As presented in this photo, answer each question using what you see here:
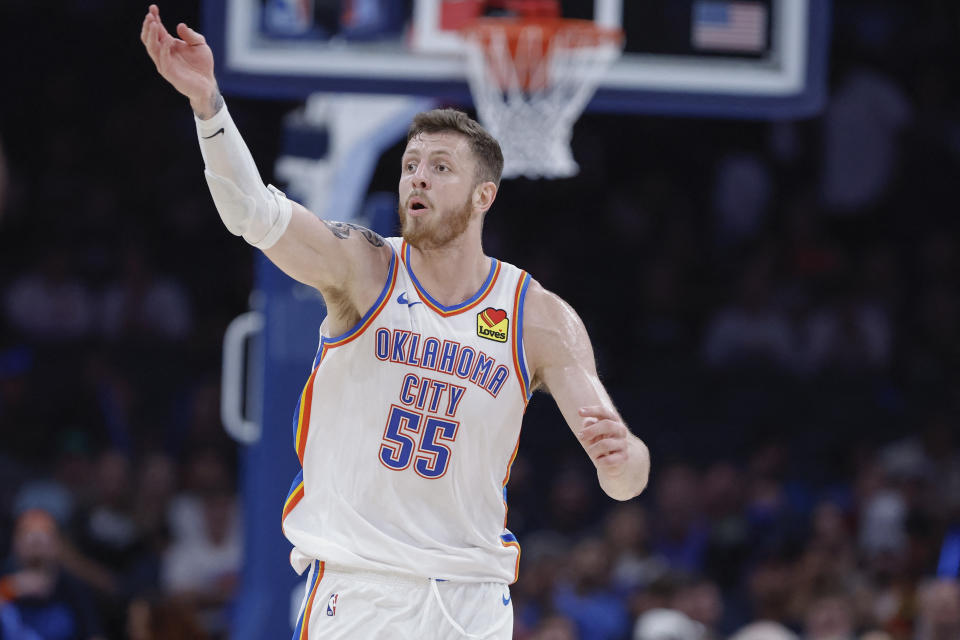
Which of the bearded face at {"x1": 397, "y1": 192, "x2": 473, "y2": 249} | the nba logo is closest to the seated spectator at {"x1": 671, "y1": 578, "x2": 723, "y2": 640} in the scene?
the nba logo

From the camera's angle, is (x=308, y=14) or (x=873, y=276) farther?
(x=873, y=276)

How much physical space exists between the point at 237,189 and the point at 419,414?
3.07ft

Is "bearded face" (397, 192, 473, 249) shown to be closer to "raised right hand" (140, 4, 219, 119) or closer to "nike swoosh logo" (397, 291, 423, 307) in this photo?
"nike swoosh logo" (397, 291, 423, 307)

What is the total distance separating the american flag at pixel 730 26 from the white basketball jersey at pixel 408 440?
375cm

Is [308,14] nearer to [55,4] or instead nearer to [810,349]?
[810,349]

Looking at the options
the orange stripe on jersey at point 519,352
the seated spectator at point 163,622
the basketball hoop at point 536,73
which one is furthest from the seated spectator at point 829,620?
the orange stripe on jersey at point 519,352

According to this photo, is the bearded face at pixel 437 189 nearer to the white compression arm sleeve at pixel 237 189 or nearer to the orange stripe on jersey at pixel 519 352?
the orange stripe on jersey at pixel 519 352

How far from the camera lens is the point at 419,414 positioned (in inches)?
175

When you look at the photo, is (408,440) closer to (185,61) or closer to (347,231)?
(347,231)

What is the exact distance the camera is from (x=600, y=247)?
48.1 ft

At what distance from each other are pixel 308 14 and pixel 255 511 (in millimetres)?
2899

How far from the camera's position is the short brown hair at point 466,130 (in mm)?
4555

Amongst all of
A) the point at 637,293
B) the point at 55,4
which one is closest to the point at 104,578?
the point at 637,293

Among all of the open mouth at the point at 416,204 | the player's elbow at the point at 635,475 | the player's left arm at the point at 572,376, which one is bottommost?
the player's elbow at the point at 635,475
